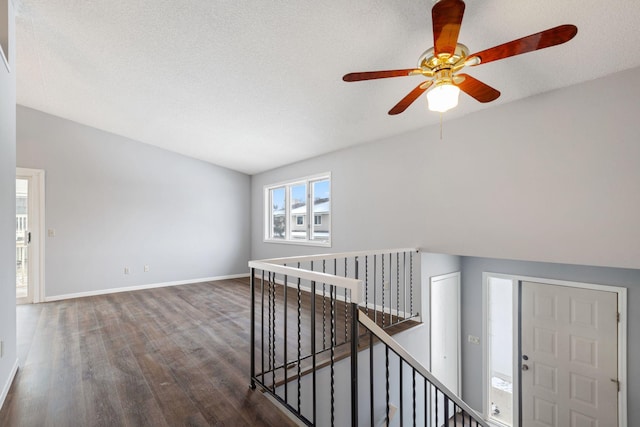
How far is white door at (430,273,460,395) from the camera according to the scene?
4.16m

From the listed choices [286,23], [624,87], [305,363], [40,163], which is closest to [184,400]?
[305,363]

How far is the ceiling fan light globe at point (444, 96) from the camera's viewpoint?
6.06ft

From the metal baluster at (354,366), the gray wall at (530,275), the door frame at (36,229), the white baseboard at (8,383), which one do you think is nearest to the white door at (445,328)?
the gray wall at (530,275)

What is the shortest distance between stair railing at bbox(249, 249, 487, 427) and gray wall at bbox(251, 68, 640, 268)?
729 millimetres

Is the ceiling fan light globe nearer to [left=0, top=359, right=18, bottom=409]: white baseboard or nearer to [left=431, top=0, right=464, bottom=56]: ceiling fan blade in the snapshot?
[left=431, top=0, right=464, bottom=56]: ceiling fan blade

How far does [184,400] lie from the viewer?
2.21 metres

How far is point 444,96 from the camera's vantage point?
6.11 feet

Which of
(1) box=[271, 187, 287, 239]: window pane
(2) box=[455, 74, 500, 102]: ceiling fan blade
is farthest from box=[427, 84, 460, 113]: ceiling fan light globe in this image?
(1) box=[271, 187, 287, 239]: window pane

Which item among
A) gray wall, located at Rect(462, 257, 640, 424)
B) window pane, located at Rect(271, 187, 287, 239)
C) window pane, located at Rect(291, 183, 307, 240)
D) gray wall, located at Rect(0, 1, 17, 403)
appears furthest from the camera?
window pane, located at Rect(271, 187, 287, 239)

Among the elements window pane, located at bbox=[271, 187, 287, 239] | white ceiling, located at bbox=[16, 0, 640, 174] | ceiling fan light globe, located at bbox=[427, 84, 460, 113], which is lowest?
window pane, located at bbox=[271, 187, 287, 239]

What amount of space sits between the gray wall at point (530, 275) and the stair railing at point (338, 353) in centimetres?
65

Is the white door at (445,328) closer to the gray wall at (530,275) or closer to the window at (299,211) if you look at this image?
the gray wall at (530,275)

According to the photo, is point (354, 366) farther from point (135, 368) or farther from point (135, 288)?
point (135, 288)

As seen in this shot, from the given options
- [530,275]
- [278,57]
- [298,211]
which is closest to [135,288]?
[298,211]
